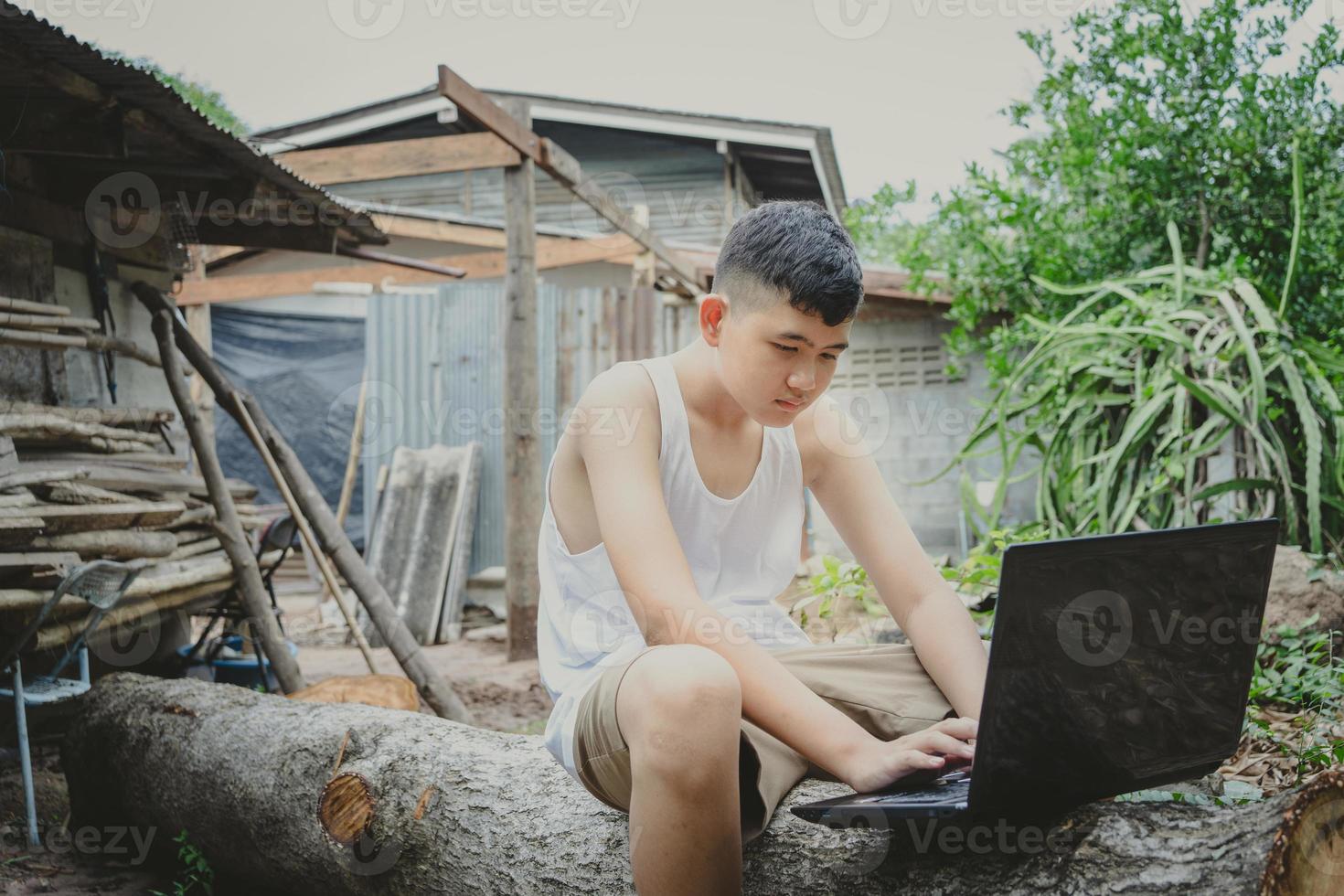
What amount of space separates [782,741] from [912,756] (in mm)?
280

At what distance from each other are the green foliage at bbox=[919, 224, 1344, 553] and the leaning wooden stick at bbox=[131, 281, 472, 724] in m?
2.90

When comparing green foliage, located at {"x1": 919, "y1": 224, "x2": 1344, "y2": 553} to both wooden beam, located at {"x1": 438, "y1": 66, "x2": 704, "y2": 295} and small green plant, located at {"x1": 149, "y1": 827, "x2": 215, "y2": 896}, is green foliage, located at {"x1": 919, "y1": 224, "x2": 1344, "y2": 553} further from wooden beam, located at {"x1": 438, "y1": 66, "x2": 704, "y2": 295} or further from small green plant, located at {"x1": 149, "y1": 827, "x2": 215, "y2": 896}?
small green plant, located at {"x1": 149, "y1": 827, "x2": 215, "y2": 896}

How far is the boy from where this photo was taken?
145cm

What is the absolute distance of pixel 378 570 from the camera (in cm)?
820

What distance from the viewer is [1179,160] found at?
18.1ft

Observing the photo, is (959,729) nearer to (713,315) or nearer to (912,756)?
(912,756)

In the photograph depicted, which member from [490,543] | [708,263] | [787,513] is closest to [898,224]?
[708,263]

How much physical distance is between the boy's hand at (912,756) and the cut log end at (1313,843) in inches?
16.1

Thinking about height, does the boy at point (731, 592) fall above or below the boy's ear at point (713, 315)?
below

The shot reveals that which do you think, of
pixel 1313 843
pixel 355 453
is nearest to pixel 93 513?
pixel 1313 843

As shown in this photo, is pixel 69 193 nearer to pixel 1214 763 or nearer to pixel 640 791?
pixel 640 791

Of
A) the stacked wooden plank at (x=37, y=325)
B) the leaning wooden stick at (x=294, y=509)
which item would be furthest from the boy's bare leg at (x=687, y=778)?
the leaning wooden stick at (x=294, y=509)

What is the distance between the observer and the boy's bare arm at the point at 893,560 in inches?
73.3

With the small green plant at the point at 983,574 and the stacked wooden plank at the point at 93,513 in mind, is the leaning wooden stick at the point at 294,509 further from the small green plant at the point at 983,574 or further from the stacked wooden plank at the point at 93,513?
the small green plant at the point at 983,574
